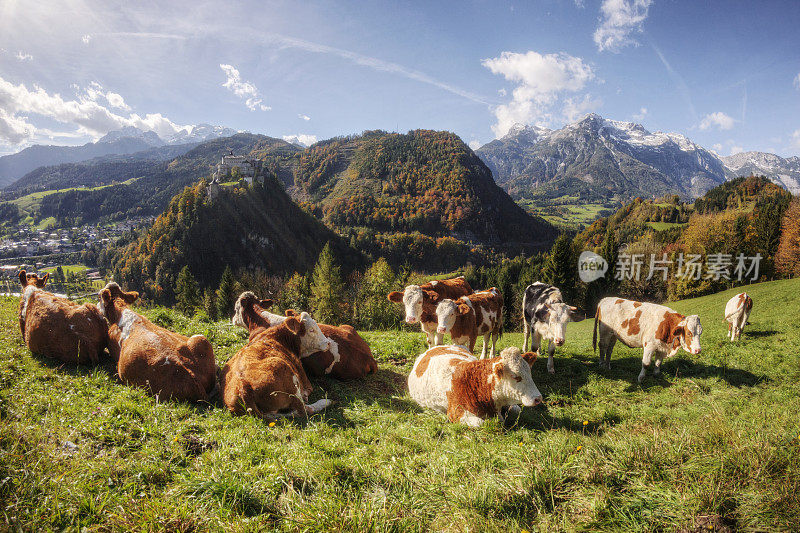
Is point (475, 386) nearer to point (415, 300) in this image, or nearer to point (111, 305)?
point (415, 300)

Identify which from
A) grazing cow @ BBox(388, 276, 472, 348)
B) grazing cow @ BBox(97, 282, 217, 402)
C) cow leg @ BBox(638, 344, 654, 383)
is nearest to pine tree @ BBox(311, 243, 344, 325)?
grazing cow @ BBox(388, 276, 472, 348)

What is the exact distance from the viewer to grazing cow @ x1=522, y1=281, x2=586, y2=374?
9062mm

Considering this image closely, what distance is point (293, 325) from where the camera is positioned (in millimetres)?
8016

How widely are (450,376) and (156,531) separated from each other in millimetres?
5028

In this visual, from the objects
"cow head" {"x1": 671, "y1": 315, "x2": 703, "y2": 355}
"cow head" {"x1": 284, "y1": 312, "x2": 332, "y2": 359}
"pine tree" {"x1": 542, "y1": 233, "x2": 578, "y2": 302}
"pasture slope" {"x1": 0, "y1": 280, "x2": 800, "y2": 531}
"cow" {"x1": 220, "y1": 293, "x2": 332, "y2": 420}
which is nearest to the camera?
"pasture slope" {"x1": 0, "y1": 280, "x2": 800, "y2": 531}

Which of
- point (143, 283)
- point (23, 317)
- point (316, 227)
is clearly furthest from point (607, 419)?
point (316, 227)

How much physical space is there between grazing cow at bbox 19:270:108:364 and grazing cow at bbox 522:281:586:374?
37.3 feet

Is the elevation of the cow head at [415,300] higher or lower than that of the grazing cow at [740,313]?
lower

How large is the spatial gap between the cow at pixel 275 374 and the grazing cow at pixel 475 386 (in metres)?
2.14

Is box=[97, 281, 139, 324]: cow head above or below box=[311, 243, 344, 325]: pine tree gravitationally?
above

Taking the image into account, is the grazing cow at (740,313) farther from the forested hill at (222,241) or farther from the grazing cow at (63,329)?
the forested hill at (222,241)

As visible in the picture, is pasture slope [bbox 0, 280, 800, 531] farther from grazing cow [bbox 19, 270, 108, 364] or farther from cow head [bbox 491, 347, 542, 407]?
grazing cow [bbox 19, 270, 108, 364]

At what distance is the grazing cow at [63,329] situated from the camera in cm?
716

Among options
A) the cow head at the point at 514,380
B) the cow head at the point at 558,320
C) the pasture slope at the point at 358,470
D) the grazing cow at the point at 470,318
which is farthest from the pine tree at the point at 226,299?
the cow head at the point at 514,380
